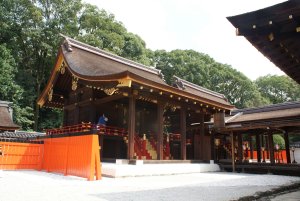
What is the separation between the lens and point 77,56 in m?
13.4

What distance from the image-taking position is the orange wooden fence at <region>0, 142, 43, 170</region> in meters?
12.0

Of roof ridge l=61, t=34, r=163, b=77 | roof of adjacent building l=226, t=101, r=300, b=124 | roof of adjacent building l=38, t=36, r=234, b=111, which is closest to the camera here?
roof of adjacent building l=38, t=36, r=234, b=111

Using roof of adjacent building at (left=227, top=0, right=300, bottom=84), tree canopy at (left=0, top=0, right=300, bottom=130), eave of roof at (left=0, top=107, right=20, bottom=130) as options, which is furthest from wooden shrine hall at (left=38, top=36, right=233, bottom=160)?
tree canopy at (left=0, top=0, right=300, bottom=130)

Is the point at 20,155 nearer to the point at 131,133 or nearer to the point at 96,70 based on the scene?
the point at 96,70

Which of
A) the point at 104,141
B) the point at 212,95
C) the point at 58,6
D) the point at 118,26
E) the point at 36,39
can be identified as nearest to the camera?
the point at 104,141

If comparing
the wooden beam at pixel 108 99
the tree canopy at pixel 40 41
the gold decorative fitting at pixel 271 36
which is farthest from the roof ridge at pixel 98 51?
the tree canopy at pixel 40 41

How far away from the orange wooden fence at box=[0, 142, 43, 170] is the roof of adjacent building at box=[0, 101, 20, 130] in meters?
6.50

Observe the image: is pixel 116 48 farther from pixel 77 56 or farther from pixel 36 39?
pixel 77 56

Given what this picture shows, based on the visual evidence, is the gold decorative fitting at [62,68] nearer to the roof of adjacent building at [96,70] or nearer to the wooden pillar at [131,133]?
the roof of adjacent building at [96,70]

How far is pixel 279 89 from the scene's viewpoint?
47.5 m

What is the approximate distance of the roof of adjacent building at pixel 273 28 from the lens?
428 centimetres

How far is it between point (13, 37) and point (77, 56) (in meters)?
19.9

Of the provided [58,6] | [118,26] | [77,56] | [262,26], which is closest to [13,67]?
[58,6]

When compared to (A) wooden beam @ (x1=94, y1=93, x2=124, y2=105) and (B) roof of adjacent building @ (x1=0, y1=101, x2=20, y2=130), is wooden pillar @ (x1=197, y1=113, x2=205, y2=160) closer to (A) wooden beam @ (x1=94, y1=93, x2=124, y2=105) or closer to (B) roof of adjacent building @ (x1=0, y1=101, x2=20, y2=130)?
(A) wooden beam @ (x1=94, y1=93, x2=124, y2=105)
